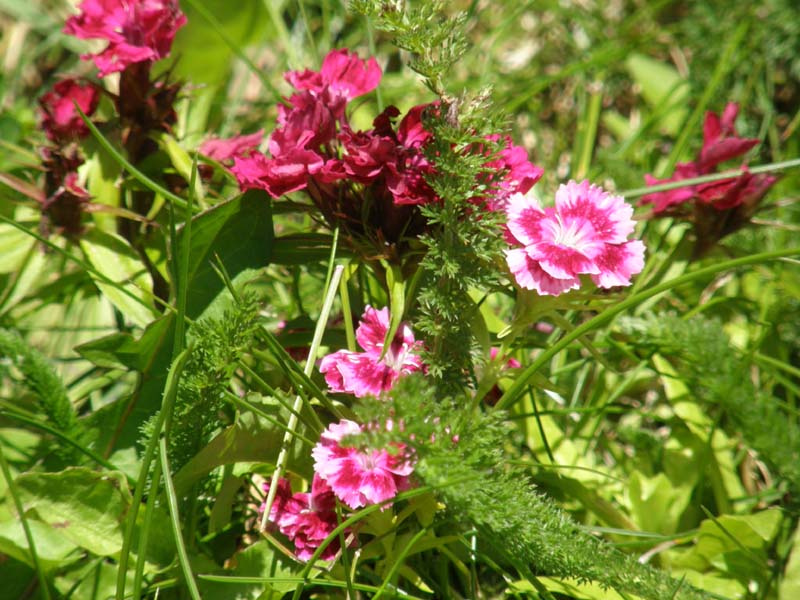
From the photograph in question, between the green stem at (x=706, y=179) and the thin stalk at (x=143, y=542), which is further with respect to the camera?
the green stem at (x=706, y=179)

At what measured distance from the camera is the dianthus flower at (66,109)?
48.4 inches

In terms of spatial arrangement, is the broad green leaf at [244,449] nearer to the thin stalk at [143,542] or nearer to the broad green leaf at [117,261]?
the thin stalk at [143,542]

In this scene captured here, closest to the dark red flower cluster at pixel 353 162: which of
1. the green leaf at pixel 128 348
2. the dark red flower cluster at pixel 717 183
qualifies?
the green leaf at pixel 128 348

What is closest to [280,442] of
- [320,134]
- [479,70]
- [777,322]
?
[320,134]

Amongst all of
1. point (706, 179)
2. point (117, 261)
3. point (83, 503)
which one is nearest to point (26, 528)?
point (83, 503)

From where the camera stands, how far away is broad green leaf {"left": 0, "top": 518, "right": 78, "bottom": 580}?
976 millimetres

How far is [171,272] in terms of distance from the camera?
1013 millimetres

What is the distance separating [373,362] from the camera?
0.88 m

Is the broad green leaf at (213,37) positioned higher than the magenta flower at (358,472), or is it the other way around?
the broad green leaf at (213,37)

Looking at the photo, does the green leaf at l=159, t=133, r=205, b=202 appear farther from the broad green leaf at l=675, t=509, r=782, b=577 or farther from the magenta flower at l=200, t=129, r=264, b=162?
the broad green leaf at l=675, t=509, r=782, b=577

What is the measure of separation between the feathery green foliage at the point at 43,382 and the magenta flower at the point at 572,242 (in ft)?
2.01

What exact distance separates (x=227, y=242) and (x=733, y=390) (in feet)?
2.22

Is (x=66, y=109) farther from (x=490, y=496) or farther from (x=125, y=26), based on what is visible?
(x=490, y=496)

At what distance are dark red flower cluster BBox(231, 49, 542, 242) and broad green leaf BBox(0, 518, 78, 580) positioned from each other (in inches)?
18.9
